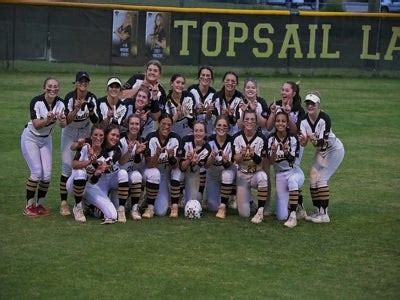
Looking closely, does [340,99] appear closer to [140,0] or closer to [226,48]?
[226,48]

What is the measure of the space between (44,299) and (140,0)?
30.5 meters

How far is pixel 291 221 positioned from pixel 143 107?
203 cm

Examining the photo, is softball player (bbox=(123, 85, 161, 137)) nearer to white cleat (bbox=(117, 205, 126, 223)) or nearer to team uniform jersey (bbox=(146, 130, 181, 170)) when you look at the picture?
team uniform jersey (bbox=(146, 130, 181, 170))

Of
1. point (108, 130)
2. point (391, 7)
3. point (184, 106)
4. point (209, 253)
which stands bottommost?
point (209, 253)

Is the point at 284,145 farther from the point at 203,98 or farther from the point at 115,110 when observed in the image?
the point at 115,110

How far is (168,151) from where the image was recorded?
9.72 metres

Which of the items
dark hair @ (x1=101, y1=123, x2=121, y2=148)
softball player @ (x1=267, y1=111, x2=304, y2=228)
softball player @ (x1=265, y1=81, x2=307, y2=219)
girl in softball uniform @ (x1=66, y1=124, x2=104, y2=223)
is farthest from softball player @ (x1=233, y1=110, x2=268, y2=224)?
girl in softball uniform @ (x1=66, y1=124, x2=104, y2=223)

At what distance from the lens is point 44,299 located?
6.94m

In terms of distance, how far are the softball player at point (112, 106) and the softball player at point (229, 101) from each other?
3.60 feet

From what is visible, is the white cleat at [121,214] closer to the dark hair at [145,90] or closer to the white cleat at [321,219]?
the dark hair at [145,90]

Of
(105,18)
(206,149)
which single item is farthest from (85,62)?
(206,149)

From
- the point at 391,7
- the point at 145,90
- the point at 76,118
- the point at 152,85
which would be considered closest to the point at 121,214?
the point at 76,118

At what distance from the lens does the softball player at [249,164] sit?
9.63 m

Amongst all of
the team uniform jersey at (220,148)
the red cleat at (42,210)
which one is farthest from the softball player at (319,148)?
the red cleat at (42,210)
